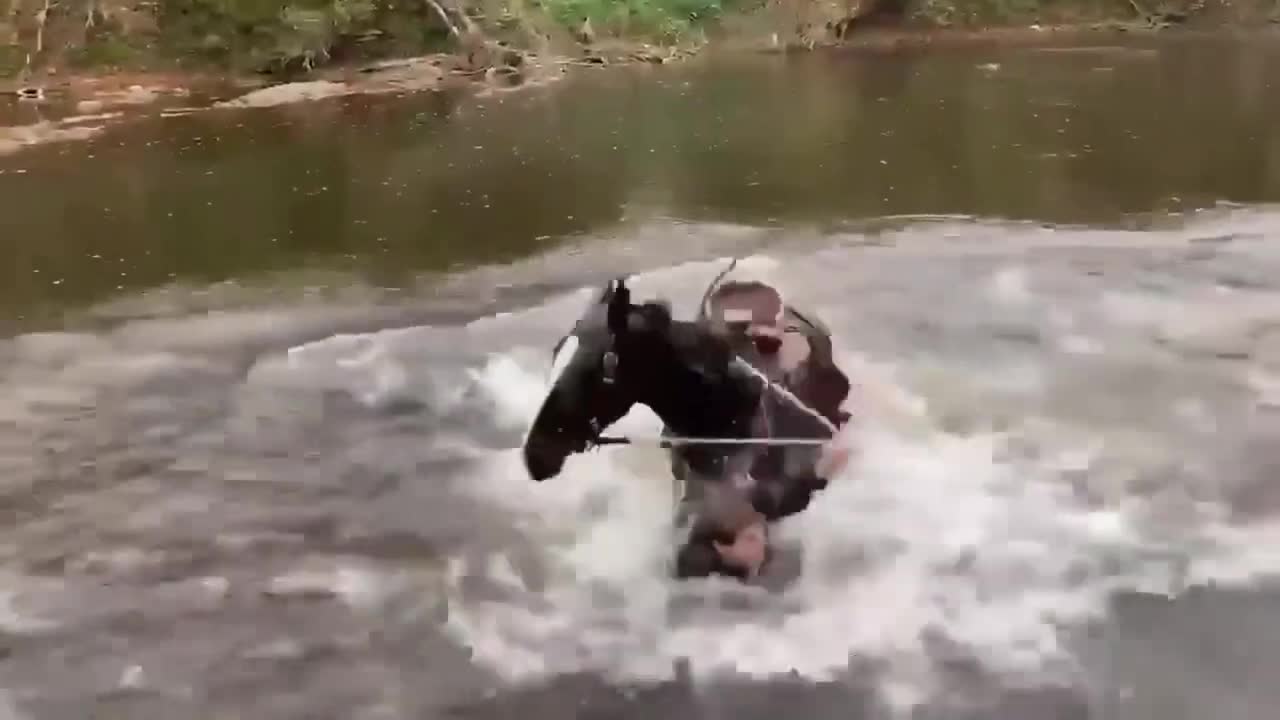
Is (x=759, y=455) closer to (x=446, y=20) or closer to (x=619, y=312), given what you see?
(x=619, y=312)

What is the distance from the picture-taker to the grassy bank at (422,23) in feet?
10.0

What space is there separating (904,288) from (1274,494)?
680 millimetres

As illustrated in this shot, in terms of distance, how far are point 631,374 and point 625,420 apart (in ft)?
0.57

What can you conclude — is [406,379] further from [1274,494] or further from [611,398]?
[1274,494]

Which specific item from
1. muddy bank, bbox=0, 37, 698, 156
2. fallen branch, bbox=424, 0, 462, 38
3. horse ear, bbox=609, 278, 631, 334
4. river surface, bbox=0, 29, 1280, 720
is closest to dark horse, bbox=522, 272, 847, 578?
horse ear, bbox=609, 278, 631, 334

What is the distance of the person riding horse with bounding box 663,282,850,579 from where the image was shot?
1.25 metres

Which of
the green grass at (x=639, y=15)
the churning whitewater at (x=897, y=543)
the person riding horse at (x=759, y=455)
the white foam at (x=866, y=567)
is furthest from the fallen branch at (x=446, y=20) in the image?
the person riding horse at (x=759, y=455)

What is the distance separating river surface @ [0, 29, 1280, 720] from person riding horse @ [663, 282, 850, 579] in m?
0.05

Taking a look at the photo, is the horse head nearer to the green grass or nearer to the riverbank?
the riverbank

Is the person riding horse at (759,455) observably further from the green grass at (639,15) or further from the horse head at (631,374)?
the green grass at (639,15)

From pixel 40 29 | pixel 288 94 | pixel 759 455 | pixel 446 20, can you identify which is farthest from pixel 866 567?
pixel 40 29

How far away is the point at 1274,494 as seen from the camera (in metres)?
1.39

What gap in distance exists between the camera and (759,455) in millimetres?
1254

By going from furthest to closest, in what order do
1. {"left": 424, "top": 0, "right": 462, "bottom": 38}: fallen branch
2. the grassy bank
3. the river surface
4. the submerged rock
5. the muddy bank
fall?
{"left": 424, "top": 0, "right": 462, "bottom": 38}: fallen branch
the grassy bank
the submerged rock
the muddy bank
the river surface
